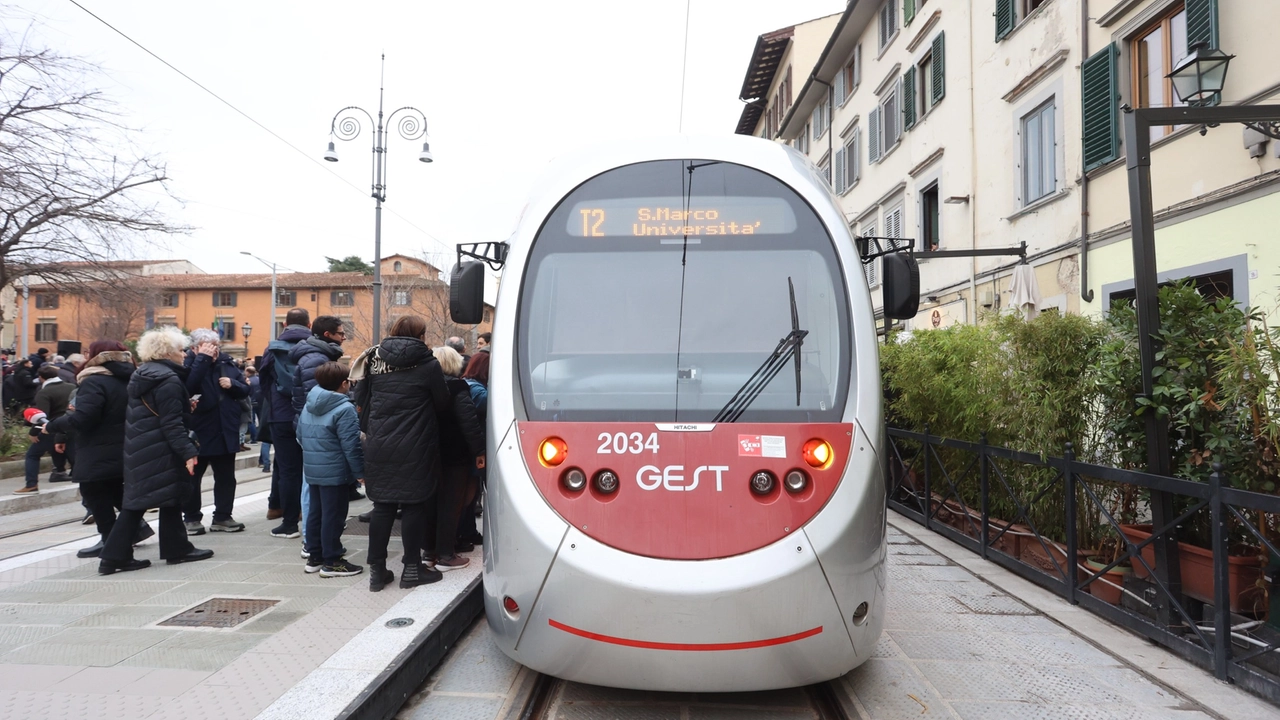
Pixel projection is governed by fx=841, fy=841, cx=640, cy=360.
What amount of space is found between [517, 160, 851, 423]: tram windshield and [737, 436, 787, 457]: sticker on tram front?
113mm

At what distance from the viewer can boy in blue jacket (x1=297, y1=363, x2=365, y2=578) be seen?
554cm

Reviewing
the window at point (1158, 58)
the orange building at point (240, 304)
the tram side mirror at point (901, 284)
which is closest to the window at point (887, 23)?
the window at point (1158, 58)

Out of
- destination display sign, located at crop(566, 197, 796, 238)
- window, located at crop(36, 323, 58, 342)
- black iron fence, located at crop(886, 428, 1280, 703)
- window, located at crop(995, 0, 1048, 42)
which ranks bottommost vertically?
black iron fence, located at crop(886, 428, 1280, 703)

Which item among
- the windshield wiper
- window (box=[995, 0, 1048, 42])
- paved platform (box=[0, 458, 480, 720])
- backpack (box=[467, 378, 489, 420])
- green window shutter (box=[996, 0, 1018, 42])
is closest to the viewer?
paved platform (box=[0, 458, 480, 720])

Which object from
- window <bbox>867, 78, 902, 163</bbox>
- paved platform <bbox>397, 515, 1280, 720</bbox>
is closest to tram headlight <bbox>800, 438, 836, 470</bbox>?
paved platform <bbox>397, 515, 1280, 720</bbox>

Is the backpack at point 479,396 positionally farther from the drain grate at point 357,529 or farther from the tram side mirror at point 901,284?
the tram side mirror at point 901,284

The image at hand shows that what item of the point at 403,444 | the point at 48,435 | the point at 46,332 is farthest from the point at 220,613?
the point at 46,332

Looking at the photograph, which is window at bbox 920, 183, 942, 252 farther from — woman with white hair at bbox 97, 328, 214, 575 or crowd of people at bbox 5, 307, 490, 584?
woman with white hair at bbox 97, 328, 214, 575

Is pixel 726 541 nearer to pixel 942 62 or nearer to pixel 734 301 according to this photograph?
pixel 734 301

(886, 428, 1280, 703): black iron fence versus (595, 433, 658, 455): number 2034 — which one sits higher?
(595, 433, 658, 455): number 2034

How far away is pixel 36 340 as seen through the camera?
216 feet

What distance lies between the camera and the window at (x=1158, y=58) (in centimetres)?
956

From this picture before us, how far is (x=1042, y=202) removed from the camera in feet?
40.9

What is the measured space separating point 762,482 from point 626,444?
59cm
